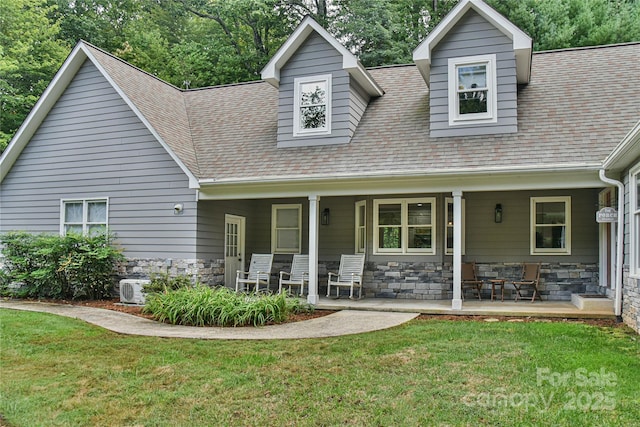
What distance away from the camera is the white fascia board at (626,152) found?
6.13 metres

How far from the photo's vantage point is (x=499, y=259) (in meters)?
10.8

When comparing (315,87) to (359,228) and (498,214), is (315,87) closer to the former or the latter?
(359,228)

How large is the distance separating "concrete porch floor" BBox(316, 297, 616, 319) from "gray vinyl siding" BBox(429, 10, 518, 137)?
123 inches

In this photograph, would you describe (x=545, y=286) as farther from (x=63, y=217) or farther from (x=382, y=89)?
(x=63, y=217)

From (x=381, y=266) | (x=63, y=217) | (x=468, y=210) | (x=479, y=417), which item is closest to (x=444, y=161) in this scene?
(x=468, y=210)

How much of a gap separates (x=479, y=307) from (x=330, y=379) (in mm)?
4858

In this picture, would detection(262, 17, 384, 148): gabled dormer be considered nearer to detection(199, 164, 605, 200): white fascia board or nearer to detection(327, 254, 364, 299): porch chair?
detection(199, 164, 605, 200): white fascia board

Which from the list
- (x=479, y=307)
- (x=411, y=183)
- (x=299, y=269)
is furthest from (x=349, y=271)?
(x=479, y=307)

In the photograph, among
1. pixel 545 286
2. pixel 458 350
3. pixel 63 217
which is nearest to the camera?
pixel 458 350

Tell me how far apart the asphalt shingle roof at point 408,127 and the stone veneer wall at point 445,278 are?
247cm

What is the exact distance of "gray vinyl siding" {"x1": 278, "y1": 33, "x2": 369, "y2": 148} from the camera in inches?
425

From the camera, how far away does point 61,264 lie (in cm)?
1042

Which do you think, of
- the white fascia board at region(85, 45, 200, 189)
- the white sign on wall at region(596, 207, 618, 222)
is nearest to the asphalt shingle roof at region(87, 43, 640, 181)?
the white fascia board at region(85, 45, 200, 189)

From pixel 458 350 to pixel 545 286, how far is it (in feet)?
16.8
